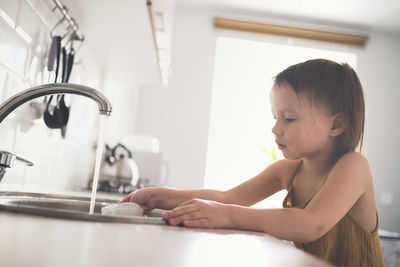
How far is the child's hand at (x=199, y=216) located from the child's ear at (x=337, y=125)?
20.4 inches

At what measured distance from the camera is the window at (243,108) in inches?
145

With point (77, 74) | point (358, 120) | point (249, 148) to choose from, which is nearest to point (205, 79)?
point (249, 148)

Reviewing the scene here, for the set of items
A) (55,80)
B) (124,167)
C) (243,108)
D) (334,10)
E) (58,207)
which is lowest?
(58,207)

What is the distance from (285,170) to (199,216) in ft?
2.20

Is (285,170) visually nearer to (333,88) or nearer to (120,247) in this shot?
(333,88)

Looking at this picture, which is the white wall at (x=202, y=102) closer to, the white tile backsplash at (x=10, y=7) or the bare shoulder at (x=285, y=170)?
the bare shoulder at (x=285, y=170)

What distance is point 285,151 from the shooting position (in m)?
1.06

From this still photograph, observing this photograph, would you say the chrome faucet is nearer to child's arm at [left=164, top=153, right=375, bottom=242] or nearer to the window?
child's arm at [left=164, top=153, right=375, bottom=242]

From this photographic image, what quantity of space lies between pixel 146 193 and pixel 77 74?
0.82 meters

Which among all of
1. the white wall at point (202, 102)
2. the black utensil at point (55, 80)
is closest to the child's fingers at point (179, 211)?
the black utensil at point (55, 80)

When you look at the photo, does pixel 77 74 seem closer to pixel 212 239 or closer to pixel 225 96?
pixel 212 239

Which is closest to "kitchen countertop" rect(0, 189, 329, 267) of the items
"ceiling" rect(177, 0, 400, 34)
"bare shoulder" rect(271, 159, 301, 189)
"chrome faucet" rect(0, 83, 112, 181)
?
"chrome faucet" rect(0, 83, 112, 181)

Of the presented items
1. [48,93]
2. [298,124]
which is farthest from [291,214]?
[48,93]

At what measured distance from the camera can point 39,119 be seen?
1187 mm
